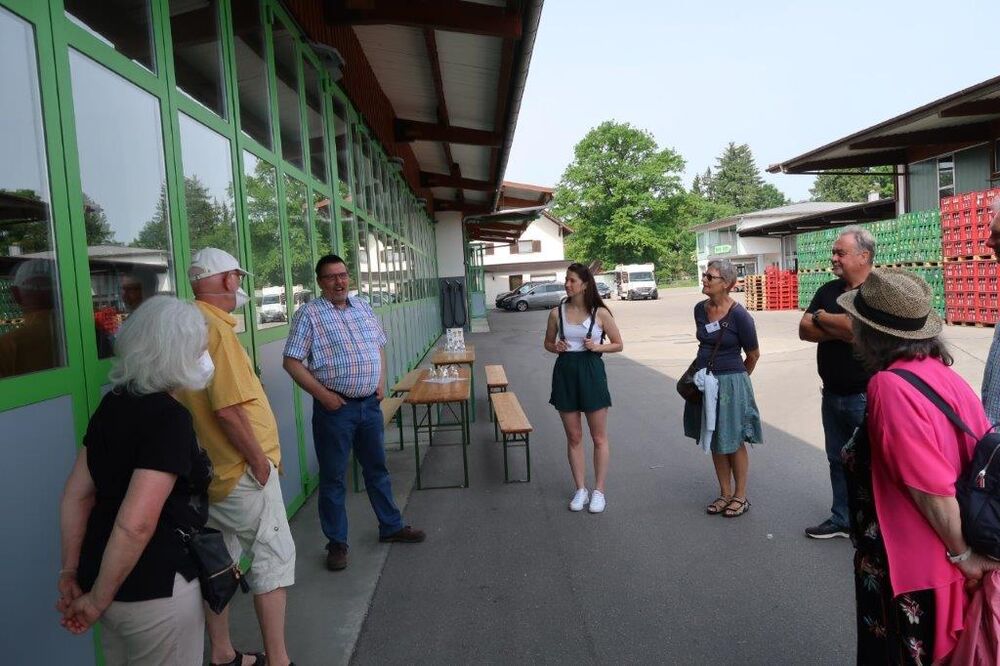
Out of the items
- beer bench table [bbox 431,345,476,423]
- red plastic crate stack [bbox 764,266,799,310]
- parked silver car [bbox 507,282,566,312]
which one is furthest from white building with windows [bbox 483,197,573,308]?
beer bench table [bbox 431,345,476,423]

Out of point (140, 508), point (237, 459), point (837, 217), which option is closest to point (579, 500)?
point (237, 459)

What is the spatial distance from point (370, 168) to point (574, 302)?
5900mm

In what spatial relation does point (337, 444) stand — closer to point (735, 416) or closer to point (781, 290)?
point (735, 416)

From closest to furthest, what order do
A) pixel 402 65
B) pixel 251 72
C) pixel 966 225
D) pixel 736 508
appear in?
pixel 736 508
pixel 251 72
pixel 402 65
pixel 966 225

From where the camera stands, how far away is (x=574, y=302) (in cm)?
529

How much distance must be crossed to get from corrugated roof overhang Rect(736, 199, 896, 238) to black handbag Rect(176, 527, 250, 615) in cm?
3010

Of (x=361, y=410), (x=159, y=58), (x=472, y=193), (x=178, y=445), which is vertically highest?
(x=472, y=193)

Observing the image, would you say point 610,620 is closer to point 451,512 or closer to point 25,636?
point 451,512

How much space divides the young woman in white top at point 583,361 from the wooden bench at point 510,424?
Result: 22.8 inches

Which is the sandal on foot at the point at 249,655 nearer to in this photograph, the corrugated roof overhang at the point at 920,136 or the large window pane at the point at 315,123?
the large window pane at the point at 315,123

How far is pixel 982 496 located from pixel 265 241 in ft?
14.7

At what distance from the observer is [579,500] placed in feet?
17.5

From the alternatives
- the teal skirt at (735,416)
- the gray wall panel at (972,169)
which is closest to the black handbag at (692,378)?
the teal skirt at (735,416)

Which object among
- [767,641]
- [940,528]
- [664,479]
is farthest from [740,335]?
[940,528]
